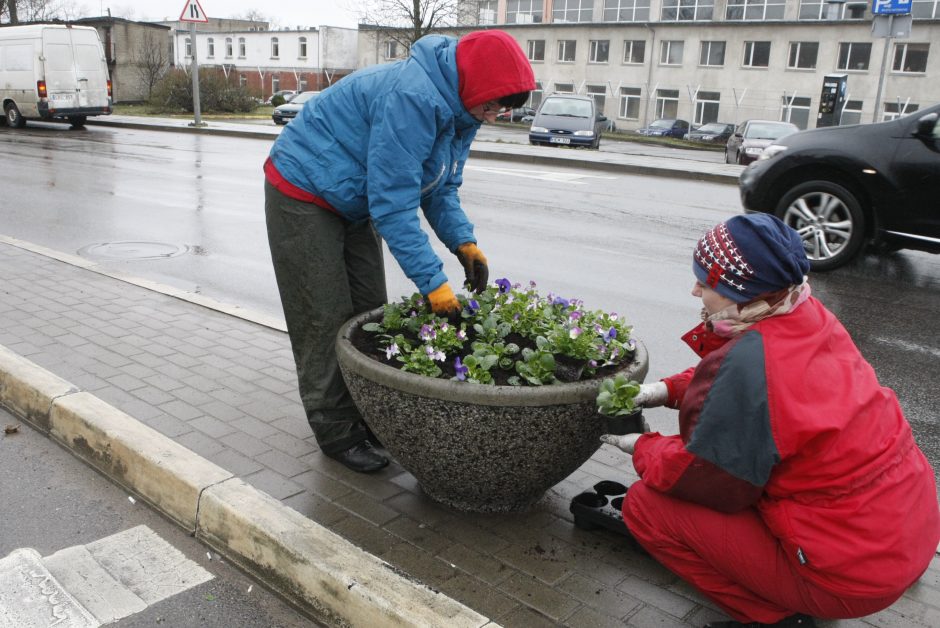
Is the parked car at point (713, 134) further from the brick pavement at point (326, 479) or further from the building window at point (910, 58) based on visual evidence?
the brick pavement at point (326, 479)

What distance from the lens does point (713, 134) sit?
4322cm

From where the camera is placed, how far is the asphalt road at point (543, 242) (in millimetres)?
6012

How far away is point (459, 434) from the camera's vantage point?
9.28 feet

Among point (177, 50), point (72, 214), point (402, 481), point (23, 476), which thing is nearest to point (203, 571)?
point (402, 481)

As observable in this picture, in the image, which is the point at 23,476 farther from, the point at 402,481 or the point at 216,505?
the point at 402,481

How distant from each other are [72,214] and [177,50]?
7824 cm

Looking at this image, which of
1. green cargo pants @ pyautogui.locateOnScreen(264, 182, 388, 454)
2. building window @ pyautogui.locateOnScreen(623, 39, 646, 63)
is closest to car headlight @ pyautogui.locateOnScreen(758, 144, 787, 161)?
green cargo pants @ pyautogui.locateOnScreen(264, 182, 388, 454)

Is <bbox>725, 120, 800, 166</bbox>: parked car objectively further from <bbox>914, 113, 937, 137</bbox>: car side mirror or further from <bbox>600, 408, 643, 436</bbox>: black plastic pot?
<bbox>600, 408, 643, 436</bbox>: black plastic pot

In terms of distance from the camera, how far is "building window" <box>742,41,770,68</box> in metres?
49.0

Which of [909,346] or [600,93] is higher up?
[600,93]

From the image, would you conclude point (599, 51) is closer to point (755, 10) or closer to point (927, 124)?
point (755, 10)

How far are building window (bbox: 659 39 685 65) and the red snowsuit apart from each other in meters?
53.3

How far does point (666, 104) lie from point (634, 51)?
417cm

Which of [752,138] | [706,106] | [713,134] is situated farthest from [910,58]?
[752,138]
